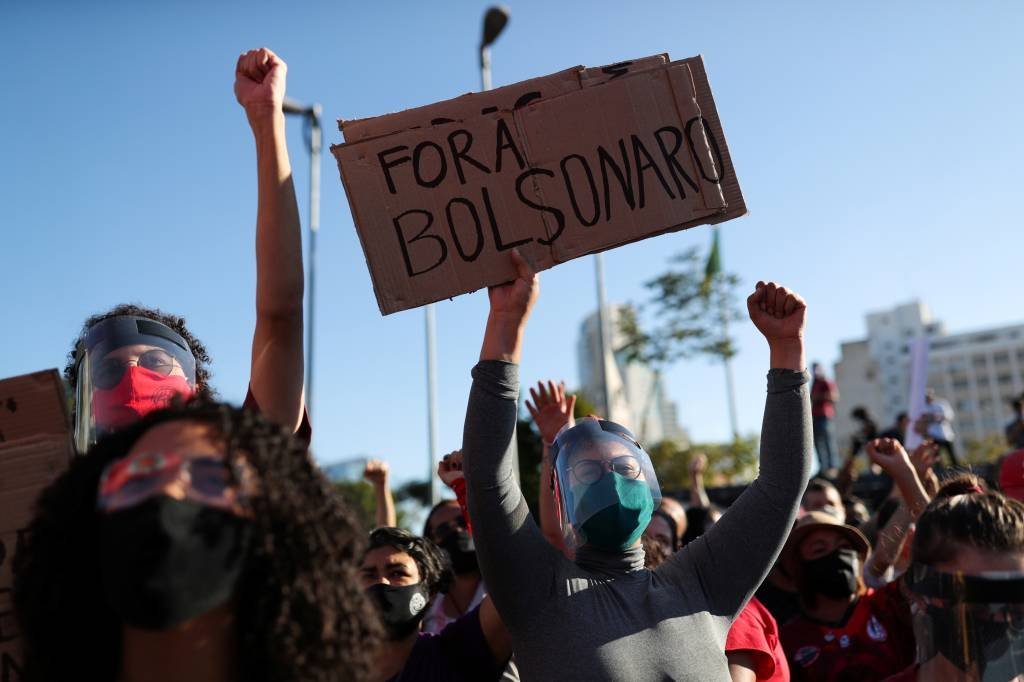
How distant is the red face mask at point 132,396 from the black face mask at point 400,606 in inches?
57.0

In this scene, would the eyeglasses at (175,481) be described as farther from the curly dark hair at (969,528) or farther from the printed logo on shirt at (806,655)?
the printed logo on shirt at (806,655)

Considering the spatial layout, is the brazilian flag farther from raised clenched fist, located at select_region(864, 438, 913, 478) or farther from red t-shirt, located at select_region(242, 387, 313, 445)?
red t-shirt, located at select_region(242, 387, 313, 445)

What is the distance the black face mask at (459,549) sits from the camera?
5188 mm

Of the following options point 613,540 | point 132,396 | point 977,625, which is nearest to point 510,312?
point 613,540

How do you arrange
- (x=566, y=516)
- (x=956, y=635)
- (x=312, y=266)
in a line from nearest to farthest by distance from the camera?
(x=956, y=635), (x=566, y=516), (x=312, y=266)

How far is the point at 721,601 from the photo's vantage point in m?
2.62

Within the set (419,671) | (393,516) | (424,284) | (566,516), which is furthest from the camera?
(393,516)

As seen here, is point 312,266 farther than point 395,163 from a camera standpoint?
Yes

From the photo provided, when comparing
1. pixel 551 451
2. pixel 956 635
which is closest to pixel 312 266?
pixel 551 451

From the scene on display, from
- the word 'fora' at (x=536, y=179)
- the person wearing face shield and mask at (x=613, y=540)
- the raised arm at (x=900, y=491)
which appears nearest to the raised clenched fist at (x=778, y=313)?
the person wearing face shield and mask at (x=613, y=540)

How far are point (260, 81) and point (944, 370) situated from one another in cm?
14734

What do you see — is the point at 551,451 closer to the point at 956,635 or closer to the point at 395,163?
the point at 395,163

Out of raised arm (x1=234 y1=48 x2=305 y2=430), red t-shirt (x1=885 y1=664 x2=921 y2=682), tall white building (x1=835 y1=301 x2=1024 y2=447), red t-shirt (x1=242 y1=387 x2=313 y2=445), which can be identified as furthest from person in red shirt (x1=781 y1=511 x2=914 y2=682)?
tall white building (x1=835 y1=301 x2=1024 y2=447)

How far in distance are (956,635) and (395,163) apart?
193cm
